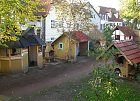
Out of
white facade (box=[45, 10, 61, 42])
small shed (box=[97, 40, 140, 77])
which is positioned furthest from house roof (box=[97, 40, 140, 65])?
white facade (box=[45, 10, 61, 42])

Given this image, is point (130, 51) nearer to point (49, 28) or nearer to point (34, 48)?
point (34, 48)

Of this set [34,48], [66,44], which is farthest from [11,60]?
[66,44]

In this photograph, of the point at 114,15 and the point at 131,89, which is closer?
the point at 131,89

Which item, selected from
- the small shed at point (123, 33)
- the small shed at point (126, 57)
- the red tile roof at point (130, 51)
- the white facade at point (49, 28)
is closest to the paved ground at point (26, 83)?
the small shed at point (126, 57)

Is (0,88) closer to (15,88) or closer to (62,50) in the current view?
(15,88)

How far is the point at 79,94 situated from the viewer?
9.42 m

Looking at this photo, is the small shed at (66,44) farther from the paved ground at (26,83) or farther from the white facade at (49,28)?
the paved ground at (26,83)

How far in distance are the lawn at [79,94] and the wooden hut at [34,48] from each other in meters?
6.43

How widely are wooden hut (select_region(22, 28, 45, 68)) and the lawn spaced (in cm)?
643

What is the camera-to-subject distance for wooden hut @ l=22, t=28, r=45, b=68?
16312 mm

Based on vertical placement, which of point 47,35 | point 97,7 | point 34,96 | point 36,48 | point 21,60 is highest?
point 97,7

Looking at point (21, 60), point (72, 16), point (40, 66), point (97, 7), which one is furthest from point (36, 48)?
point (97, 7)

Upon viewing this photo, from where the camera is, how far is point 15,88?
10953mm

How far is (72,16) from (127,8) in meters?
15.3
